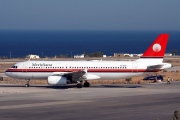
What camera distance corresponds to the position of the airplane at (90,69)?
5818 cm

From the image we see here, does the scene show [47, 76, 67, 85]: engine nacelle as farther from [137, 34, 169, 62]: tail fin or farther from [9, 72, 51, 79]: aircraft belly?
[137, 34, 169, 62]: tail fin

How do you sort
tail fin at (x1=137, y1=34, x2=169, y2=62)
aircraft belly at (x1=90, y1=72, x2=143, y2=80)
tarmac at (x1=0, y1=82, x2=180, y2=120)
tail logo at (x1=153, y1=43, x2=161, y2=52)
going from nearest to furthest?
tarmac at (x1=0, y1=82, x2=180, y2=120)
aircraft belly at (x1=90, y1=72, x2=143, y2=80)
tail fin at (x1=137, y1=34, x2=169, y2=62)
tail logo at (x1=153, y1=43, x2=161, y2=52)

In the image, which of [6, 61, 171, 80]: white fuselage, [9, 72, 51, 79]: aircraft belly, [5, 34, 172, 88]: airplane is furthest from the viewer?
[9, 72, 51, 79]: aircraft belly

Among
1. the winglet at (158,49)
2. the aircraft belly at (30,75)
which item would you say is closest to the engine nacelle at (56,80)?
the aircraft belly at (30,75)

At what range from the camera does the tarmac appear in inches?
1455

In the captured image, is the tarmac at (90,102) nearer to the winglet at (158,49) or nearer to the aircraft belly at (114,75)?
the aircraft belly at (114,75)

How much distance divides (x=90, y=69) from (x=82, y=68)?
3.03ft

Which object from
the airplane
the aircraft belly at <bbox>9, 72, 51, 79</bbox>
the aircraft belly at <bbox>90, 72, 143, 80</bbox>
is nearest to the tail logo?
the airplane

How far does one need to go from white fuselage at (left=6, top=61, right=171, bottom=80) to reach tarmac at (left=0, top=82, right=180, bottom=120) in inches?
65.8

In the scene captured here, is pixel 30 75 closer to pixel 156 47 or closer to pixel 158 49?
pixel 156 47

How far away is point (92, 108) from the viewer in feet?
134

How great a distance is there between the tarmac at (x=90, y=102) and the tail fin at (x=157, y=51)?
3.29 meters

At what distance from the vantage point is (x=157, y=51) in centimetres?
5916

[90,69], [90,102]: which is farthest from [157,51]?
[90,102]
